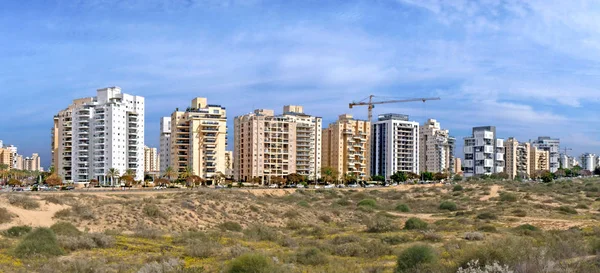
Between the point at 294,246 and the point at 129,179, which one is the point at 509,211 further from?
the point at 129,179

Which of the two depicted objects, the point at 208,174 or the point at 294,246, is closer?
the point at 294,246

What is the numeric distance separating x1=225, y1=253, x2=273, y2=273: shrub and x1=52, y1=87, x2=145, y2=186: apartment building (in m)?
103

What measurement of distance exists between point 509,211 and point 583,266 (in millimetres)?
37144

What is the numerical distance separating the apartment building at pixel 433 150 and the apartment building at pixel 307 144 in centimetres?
5026

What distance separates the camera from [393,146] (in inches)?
6206

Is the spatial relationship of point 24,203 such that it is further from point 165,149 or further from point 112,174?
point 165,149

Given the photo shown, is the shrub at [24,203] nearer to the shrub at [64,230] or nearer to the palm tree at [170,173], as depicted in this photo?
the shrub at [64,230]

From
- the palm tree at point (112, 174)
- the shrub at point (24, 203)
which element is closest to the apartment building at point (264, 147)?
the palm tree at point (112, 174)

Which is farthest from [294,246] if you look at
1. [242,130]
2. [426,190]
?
[242,130]

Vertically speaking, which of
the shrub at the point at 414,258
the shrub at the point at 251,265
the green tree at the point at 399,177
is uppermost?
the shrub at the point at 251,265

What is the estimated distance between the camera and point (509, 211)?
161 feet

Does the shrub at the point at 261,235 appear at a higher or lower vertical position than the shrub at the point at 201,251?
lower

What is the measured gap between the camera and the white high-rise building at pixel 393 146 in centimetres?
15762

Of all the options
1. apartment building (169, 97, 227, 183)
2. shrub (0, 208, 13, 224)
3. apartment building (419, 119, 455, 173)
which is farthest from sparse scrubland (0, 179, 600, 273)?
apartment building (419, 119, 455, 173)
